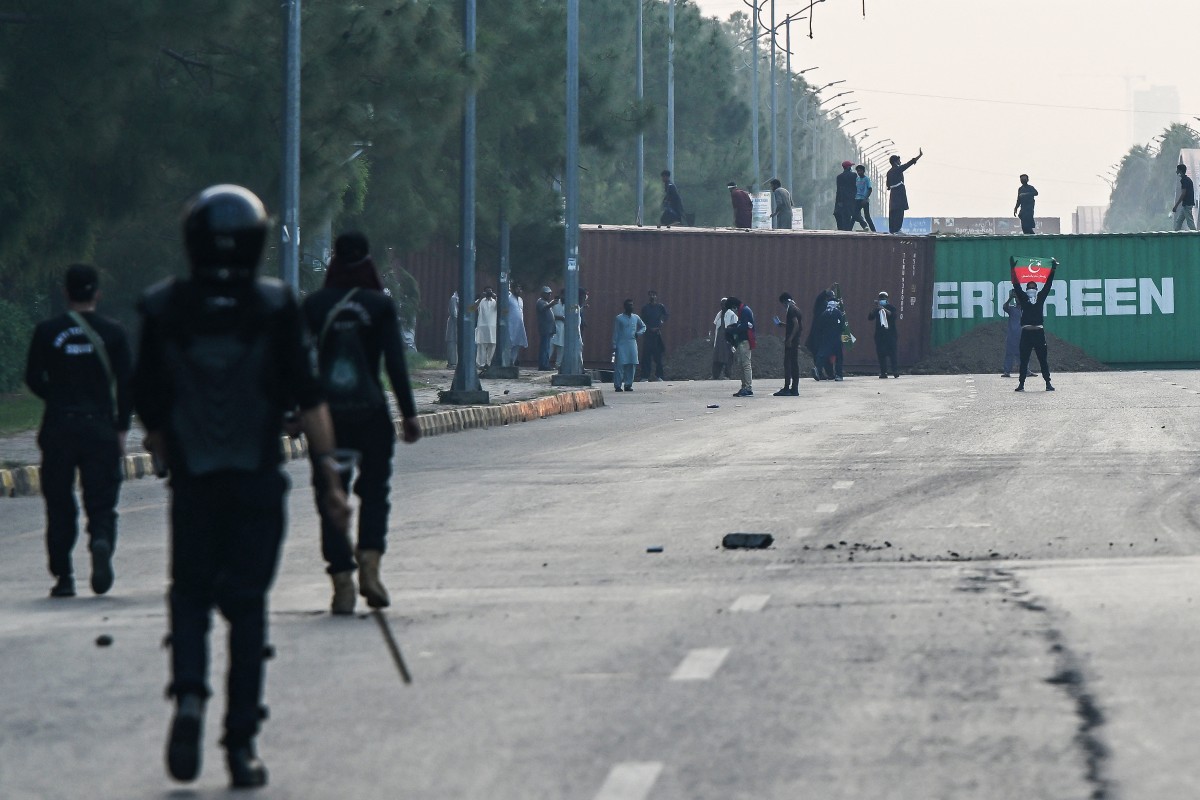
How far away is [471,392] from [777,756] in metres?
21.3

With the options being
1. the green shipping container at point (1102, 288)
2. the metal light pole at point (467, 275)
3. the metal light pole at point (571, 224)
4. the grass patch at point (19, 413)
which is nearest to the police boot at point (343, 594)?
the grass patch at point (19, 413)

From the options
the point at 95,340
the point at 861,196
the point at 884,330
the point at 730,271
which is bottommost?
the point at 884,330

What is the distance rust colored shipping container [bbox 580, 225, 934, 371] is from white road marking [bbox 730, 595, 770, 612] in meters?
34.9

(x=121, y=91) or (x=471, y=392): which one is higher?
(x=121, y=91)

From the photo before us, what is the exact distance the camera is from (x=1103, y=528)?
12.0 metres

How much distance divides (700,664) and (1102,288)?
3958cm

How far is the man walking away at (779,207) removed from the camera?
47.7 metres

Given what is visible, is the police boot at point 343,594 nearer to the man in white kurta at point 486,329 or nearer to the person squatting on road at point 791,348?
the person squatting on road at point 791,348

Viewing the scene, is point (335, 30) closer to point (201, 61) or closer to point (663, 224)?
point (201, 61)

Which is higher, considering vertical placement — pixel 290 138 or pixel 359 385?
pixel 290 138

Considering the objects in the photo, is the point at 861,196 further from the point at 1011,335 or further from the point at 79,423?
the point at 79,423

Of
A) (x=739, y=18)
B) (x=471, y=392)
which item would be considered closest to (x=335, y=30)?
(x=471, y=392)

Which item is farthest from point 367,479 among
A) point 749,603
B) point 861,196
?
point 861,196

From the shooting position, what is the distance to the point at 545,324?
42.1 metres
